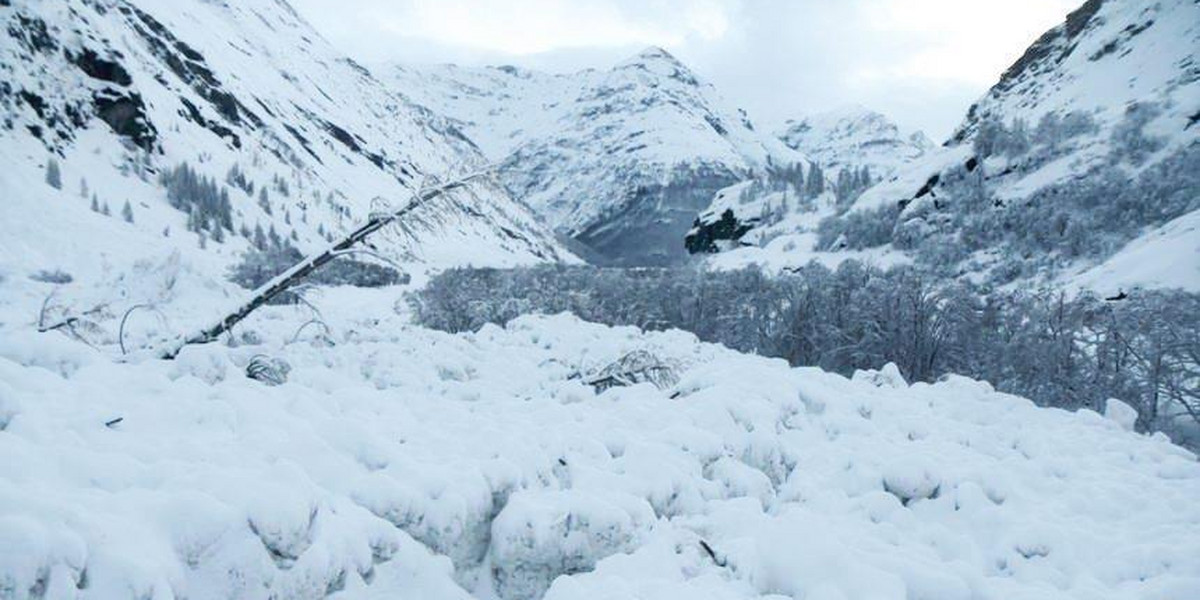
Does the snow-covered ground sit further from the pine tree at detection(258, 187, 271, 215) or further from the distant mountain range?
the pine tree at detection(258, 187, 271, 215)

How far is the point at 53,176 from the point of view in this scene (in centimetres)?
2820

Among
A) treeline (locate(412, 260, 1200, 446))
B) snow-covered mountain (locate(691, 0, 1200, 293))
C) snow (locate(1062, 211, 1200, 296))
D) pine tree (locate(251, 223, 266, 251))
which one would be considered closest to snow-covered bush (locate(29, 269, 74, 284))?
treeline (locate(412, 260, 1200, 446))

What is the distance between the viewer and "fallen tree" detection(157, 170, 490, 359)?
6.47m

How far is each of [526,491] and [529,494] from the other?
0.21 feet

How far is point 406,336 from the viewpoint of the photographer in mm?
10078

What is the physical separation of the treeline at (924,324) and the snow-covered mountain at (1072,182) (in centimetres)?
767

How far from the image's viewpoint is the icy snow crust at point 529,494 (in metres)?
2.83

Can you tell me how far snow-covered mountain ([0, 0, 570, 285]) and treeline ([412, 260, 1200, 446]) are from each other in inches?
333

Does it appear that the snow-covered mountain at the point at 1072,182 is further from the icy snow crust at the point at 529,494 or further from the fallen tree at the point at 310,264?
the fallen tree at the point at 310,264

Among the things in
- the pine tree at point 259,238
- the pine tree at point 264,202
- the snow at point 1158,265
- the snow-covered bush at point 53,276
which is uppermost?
the snow at point 1158,265

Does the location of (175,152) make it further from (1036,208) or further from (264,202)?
(1036,208)

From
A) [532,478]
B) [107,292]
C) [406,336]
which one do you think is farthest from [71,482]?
[406,336]

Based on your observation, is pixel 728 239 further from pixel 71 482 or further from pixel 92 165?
pixel 71 482

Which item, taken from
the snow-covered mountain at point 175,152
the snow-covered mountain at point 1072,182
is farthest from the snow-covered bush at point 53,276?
the snow-covered mountain at point 1072,182
